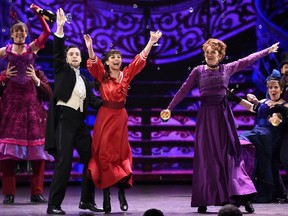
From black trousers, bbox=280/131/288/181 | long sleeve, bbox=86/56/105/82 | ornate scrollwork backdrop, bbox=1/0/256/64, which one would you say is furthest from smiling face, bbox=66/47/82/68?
ornate scrollwork backdrop, bbox=1/0/256/64

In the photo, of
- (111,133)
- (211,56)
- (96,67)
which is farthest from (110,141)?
(211,56)

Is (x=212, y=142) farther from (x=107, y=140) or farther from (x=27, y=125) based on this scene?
(x=27, y=125)

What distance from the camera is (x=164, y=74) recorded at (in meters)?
8.47

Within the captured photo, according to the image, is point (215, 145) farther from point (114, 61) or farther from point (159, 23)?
point (159, 23)

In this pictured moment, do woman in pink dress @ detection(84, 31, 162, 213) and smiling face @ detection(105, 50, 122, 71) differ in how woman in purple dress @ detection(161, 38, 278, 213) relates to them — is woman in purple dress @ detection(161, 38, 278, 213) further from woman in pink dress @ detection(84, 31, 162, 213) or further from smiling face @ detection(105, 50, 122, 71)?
smiling face @ detection(105, 50, 122, 71)

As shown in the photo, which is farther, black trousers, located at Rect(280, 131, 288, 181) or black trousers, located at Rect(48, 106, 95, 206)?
black trousers, located at Rect(280, 131, 288, 181)

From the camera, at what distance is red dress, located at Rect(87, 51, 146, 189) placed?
554cm

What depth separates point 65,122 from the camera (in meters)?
5.48

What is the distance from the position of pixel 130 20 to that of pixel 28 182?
2.28 meters

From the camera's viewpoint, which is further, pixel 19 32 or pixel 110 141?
pixel 19 32

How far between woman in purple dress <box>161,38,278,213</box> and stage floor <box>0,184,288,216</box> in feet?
0.56

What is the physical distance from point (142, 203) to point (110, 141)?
1060mm

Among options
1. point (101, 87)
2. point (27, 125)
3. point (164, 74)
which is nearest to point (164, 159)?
point (164, 74)

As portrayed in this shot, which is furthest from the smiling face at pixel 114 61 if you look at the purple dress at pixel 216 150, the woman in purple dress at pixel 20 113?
the woman in purple dress at pixel 20 113
